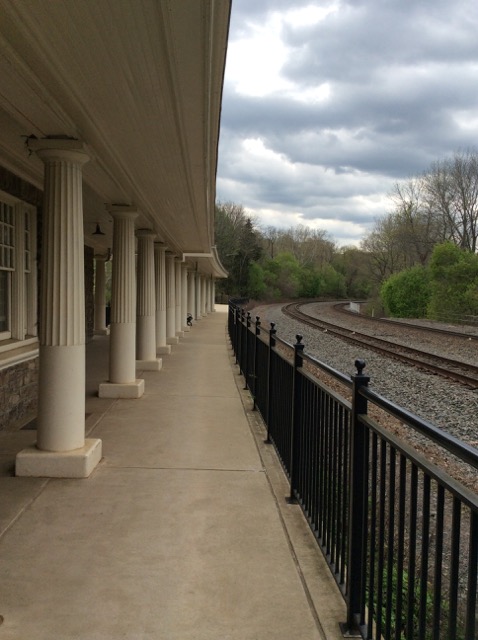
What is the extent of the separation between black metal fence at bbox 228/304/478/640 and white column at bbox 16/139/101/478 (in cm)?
183

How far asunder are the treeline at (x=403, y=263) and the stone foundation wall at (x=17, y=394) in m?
28.9

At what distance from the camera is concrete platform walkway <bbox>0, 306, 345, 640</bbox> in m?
2.79

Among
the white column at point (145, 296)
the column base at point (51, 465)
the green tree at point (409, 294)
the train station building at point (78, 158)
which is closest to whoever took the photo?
the train station building at point (78, 158)

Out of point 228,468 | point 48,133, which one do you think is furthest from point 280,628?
point 48,133

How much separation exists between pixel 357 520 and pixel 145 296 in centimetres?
813

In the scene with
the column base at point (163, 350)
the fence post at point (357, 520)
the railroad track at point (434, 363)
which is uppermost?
the fence post at point (357, 520)

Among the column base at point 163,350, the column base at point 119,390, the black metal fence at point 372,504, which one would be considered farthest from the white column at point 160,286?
the black metal fence at point 372,504

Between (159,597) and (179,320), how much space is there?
55.3ft

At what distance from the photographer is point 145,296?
10.4 meters

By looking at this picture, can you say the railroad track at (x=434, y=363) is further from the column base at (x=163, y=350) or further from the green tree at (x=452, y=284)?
the green tree at (x=452, y=284)

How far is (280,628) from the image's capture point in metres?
2.77

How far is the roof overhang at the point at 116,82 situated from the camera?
3.13 meters

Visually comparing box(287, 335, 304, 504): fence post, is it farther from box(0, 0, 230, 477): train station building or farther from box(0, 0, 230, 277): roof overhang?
box(0, 0, 230, 277): roof overhang

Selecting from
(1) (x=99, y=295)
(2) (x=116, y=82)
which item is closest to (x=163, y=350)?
(1) (x=99, y=295)
